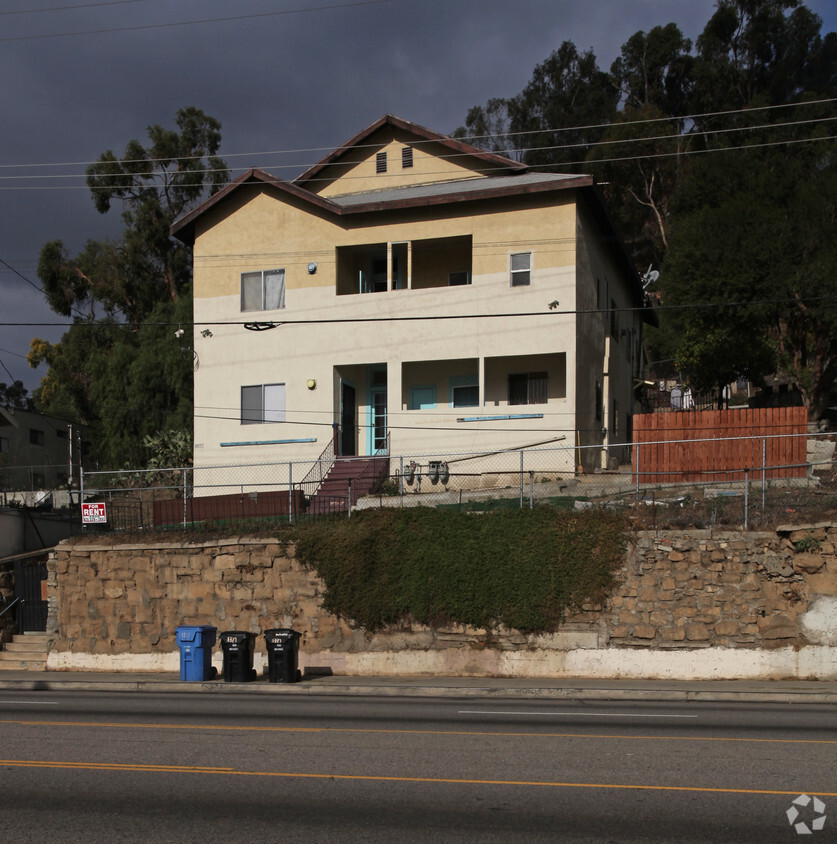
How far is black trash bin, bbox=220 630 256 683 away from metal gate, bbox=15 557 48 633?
788 cm

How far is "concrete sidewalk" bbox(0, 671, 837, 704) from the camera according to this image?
15.1m

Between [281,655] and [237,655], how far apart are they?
966mm

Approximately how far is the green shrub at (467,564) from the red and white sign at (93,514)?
19.1 ft

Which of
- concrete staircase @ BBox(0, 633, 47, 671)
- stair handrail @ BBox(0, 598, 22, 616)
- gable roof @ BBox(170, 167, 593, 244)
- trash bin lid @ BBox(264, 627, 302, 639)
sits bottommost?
concrete staircase @ BBox(0, 633, 47, 671)

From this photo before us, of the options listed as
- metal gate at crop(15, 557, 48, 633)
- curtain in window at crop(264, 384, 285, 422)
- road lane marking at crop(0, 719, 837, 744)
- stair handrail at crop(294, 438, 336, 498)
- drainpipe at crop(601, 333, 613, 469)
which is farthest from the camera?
drainpipe at crop(601, 333, 613, 469)

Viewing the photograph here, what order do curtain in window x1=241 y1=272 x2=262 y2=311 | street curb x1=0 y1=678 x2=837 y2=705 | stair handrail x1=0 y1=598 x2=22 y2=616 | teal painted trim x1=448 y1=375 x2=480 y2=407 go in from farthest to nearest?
curtain in window x1=241 y1=272 x2=262 y2=311
teal painted trim x1=448 y1=375 x2=480 y2=407
stair handrail x1=0 y1=598 x2=22 y2=616
street curb x1=0 y1=678 x2=837 y2=705

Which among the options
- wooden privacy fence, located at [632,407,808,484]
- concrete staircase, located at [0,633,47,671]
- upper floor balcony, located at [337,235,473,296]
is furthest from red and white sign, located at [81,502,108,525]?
wooden privacy fence, located at [632,407,808,484]

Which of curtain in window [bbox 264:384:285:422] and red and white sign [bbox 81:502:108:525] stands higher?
curtain in window [bbox 264:384:285:422]

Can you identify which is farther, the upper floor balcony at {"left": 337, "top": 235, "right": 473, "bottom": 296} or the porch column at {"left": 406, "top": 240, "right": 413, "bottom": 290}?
the upper floor balcony at {"left": 337, "top": 235, "right": 473, "bottom": 296}

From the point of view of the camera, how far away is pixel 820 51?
61062 millimetres

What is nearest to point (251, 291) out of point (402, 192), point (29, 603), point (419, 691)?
point (402, 192)

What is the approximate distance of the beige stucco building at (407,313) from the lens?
25.4m

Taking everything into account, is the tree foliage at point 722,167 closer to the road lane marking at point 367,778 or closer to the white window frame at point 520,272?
the white window frame at point 520,272

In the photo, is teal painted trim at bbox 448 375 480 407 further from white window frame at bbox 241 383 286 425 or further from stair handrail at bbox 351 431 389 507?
white window frame at bbox 241 383 286 425
